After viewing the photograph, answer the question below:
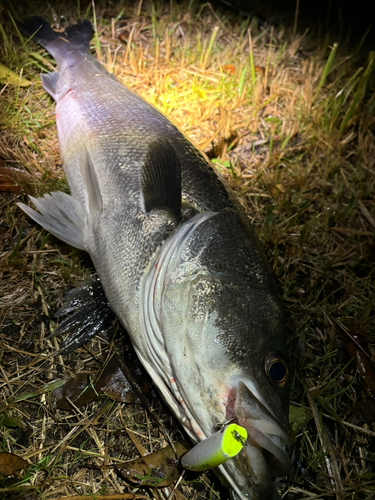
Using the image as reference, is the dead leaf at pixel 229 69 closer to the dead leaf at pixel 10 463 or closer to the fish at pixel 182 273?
the fish at pixel 182 273

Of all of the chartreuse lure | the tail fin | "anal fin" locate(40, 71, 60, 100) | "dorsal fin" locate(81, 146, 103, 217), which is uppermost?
the tail fin

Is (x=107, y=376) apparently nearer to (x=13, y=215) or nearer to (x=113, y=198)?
(x=113, y=198)

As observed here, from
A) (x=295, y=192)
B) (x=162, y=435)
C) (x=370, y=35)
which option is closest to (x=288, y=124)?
(x=295, y=192)

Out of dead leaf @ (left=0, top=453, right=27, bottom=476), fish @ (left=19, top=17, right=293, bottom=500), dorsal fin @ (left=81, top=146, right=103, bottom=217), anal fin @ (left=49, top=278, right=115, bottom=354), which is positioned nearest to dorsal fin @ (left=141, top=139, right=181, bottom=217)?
fish @ (left=19, top=17, right=293, bottom=500)

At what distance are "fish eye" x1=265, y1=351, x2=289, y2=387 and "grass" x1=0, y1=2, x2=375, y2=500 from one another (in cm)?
71

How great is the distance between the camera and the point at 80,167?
9.16ft

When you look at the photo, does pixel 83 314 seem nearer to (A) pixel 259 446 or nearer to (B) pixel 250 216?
(A) pixel 259 446

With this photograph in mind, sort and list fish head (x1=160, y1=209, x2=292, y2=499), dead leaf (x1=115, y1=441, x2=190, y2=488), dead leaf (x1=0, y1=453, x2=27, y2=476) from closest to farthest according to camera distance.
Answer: fish head (x1=160, y1=209, x2=292, y2=499) → dead leaf (x1=0, y1=453, x2=27, y2=476) → dead leaf (x1=115, y1=441, x2=190, y2=488)

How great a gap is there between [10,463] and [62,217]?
1.51 metres

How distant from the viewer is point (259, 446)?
1.66 m

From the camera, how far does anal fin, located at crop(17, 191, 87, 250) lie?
262 cm

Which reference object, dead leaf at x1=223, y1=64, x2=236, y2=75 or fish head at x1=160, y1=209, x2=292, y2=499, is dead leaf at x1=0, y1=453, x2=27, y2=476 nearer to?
fish head at x1=160, y1=209, x2=292, y2=499

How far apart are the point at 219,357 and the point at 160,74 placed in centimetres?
329

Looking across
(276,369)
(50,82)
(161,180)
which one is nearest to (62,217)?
(161,180)
